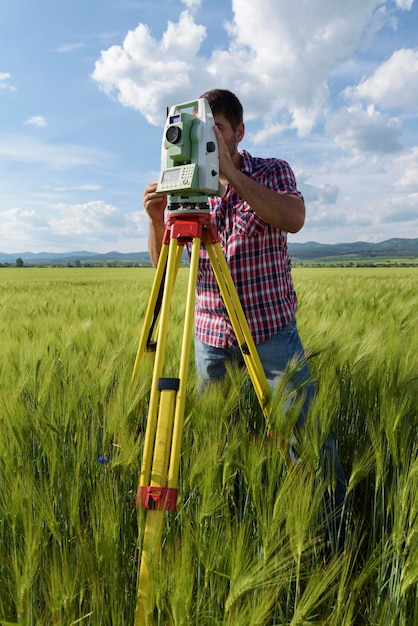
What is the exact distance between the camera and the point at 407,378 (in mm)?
1604

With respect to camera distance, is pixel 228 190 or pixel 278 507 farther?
pixel 228 190

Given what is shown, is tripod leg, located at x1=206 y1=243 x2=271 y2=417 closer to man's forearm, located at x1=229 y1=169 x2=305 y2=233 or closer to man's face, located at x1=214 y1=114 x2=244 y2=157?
man's forearm, located at x1=229 y1=169 x2=305 y2=233

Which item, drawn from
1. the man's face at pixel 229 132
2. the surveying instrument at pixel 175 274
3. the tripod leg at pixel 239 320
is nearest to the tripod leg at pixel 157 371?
the surveying instrument at pixel 175 274

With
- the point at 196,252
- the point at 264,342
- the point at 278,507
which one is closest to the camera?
the point at 278,507

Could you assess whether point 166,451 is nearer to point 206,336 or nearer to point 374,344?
point 206,336

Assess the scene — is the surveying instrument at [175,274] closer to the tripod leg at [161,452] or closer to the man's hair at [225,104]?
the tripod leg at [161,452]

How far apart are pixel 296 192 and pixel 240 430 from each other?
32.7 inches

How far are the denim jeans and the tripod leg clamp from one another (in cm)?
48

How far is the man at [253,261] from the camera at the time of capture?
1.60 m

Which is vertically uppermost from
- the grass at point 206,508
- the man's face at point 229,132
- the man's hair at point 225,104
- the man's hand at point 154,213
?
the man's hair at point 225,104

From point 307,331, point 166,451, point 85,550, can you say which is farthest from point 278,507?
point 307,331

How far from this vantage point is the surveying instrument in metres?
1.12

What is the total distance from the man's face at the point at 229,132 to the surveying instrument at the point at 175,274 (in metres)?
0.22

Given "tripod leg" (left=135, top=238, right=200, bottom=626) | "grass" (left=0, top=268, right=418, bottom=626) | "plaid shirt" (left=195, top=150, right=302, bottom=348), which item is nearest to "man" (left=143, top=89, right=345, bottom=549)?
"plaid shirt" (left=195, top=150, right=302, bottom=348)
